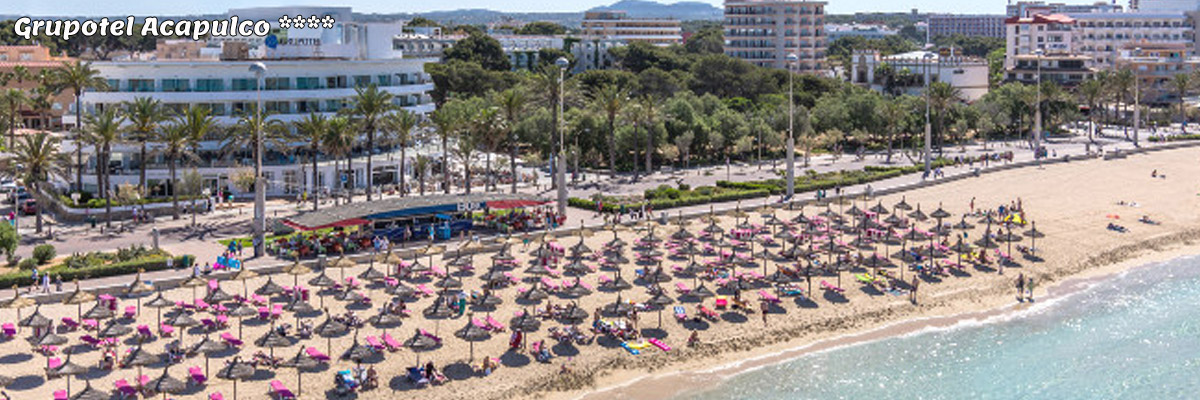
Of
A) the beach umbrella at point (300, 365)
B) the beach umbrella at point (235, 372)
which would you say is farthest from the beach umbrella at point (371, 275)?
the beach umbrella at point (235, 372)

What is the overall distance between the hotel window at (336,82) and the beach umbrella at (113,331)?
147 feet

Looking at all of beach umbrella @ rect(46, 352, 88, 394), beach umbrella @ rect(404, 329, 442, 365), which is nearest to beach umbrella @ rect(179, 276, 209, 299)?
beach umbrella @ rect(46, 352, 88, 394)

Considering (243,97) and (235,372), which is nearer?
(235,372)

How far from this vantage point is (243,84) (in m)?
85.1

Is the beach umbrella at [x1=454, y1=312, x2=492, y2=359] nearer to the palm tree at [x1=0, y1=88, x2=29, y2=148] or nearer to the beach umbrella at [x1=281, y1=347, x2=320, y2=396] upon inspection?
the beach umbrella at [x1=281, y1=347, x2=320, y2=396]

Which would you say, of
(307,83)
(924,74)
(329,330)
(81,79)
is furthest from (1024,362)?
(924,74)

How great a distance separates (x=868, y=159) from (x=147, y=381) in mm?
86178

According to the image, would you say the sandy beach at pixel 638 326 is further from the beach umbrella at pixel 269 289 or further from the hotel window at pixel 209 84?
the hotel window at pixel 209 84

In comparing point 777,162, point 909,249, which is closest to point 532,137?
point 777,162

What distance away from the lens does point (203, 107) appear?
272 ft

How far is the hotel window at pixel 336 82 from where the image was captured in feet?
289

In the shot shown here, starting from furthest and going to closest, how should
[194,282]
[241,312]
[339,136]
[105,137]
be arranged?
[339,136], [105,137], [194,282], [241,312]

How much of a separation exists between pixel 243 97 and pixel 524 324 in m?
47.3

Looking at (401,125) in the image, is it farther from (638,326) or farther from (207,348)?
(207,348)
